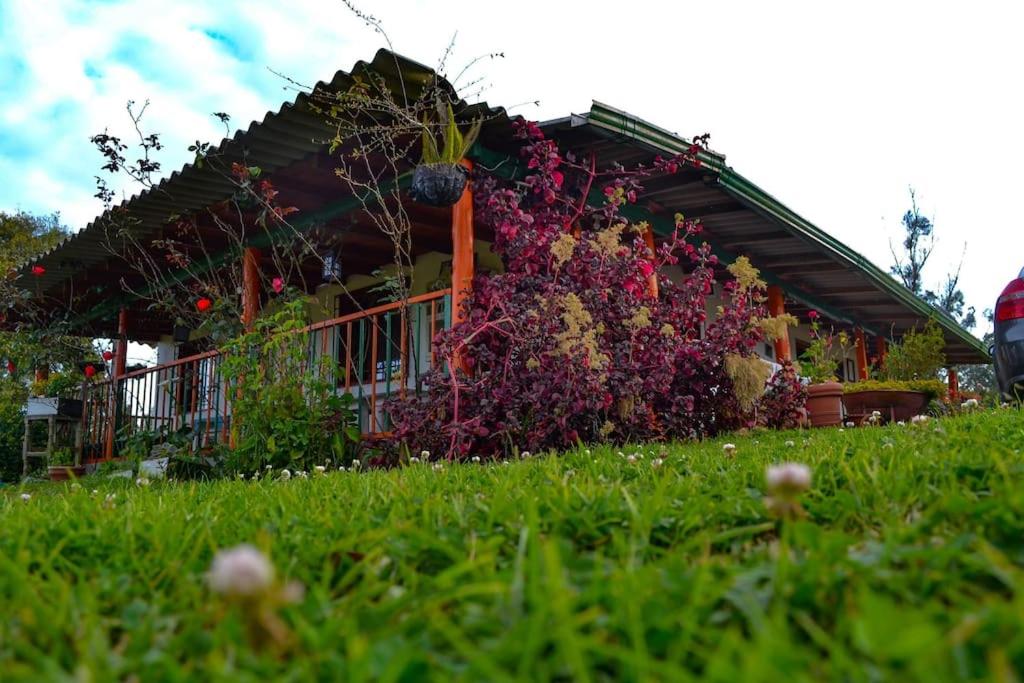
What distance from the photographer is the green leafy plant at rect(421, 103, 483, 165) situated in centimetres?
563

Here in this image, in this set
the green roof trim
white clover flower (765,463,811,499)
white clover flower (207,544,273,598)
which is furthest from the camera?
the green roof trim

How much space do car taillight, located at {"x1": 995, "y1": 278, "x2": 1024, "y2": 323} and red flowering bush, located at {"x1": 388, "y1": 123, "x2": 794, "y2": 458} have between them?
6.09 feet

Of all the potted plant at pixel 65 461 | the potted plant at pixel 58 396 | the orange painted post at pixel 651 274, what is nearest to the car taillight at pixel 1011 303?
the orange painted post at pixel 651 274

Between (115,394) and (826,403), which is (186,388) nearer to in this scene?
(115,394)

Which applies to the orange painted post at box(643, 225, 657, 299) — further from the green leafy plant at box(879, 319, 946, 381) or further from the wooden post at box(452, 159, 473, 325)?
the green leafy plant at box(879, 319, 946, 381)

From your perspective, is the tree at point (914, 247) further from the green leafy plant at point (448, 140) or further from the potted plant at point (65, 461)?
the potted plant at point (65, 461)

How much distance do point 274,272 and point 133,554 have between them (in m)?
8.56

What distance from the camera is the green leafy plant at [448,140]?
563 cm

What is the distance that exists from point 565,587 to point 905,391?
8.39 metres

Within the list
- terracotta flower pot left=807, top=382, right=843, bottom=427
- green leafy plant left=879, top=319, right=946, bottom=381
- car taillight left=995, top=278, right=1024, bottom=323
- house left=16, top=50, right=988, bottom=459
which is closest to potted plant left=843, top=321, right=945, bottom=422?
green leafy plant left=879, top=319, right=946, bottom=381

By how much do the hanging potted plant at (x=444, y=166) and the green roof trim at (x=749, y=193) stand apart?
1.04 meters

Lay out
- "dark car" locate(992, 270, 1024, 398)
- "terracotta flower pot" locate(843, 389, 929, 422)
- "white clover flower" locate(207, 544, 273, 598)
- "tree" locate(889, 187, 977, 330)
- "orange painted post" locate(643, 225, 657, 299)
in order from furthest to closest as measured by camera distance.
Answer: "tree" locate(889, 187, 977, 330), "terracotta flower pot" locate(843, 389, 929, 422), "orange painted post" locate(643, 225, 657, 299), "dark car" locate(992, 270, 1024, 398), "white clover flower" locate(207, 544, 273, 598)

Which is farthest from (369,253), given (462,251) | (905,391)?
(905,391)

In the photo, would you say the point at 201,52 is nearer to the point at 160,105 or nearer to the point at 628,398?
the point at 160,105
